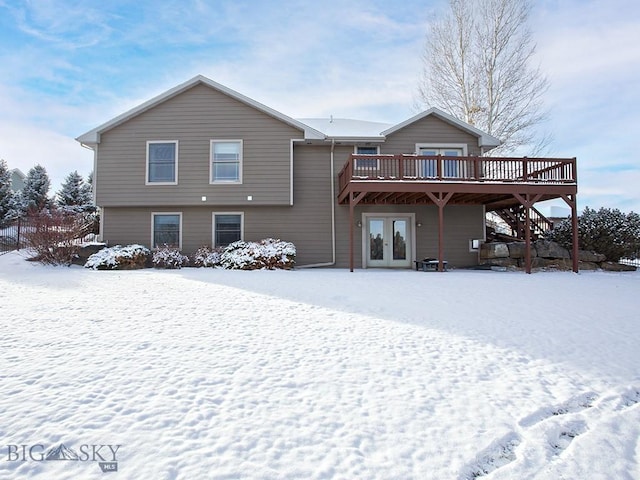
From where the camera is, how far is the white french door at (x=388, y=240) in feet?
46.4

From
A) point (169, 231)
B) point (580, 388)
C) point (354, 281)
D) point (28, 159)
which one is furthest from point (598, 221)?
point (28, 159)

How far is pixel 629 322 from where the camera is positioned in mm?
5402

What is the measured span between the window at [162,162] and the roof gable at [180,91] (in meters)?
1.32

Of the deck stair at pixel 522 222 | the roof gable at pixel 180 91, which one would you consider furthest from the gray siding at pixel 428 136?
the deck stair at pixel 522 222

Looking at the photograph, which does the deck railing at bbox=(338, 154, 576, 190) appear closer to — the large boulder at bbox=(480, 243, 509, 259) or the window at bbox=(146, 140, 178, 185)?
the large boulder at bbox=(480, 243, 509, 259)

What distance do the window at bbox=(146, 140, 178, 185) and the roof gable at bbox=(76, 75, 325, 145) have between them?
1.32 metres

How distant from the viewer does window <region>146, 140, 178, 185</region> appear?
13.4 m

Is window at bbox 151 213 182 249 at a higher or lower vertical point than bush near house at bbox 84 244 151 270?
higher

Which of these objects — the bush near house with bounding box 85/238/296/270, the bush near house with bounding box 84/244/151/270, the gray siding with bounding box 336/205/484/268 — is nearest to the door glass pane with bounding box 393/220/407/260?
the gray siding with bounding box 336/205/484/268

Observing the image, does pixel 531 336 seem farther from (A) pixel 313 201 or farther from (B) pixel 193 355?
(A) pixel 313 201

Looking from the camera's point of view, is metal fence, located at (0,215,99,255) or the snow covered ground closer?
the snow covered ground

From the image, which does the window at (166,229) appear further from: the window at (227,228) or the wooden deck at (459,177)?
the wooden deck at (459,177)

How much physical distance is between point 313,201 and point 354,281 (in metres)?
5.66

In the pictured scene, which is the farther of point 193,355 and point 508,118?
point 508,118
